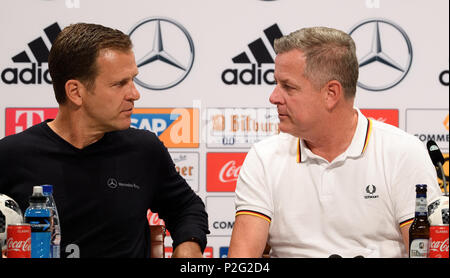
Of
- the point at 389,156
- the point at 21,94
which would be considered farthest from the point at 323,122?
the point at 21,94

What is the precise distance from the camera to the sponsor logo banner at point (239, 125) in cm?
382

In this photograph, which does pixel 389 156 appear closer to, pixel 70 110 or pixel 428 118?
pixel 70 110

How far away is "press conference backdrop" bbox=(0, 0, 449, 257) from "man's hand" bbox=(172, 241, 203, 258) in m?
1.61

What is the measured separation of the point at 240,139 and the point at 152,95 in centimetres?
57

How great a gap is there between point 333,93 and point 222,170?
5.44 ft

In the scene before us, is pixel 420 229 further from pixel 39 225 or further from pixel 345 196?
pixel 39 225

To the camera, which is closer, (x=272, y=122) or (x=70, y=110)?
(x=70, y=110)

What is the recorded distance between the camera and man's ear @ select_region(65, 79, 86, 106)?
2.34 meters

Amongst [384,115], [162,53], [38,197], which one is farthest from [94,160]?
[384,115]

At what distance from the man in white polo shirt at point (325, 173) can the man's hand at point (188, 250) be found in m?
0.15

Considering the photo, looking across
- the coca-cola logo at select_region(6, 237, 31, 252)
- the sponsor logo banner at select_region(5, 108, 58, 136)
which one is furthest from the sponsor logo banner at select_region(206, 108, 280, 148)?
the coca-cola logo at select_region(6, 237, 31, 252)

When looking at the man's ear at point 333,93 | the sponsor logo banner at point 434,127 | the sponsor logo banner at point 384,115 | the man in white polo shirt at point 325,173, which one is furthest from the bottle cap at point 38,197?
the sponsor logo banner at point 434,127
